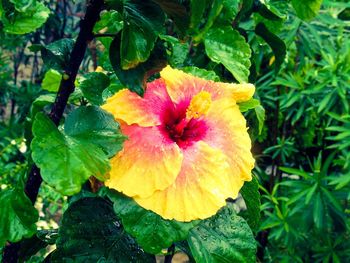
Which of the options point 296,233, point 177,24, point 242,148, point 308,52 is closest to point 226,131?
point 242,148

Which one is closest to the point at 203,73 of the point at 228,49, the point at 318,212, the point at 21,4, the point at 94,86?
the point at 228,49

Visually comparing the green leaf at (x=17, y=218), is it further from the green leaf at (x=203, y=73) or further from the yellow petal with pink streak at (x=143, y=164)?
the green leaf at (x=203, y=73)

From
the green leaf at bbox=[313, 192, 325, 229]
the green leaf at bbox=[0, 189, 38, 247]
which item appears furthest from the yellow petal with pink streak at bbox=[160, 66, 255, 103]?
the green leaf at bbox=[313, 192, 325, 229]

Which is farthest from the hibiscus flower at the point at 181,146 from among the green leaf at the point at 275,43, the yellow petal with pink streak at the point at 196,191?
the green leaf at the point at 275,43

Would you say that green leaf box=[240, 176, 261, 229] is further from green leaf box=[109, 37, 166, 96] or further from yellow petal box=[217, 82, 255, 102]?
green leaf box=[109, 37, 166, 96]

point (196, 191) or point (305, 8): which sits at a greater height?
point (305, 8)

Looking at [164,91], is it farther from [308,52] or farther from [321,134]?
[321,134]

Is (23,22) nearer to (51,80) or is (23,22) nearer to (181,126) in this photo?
(51,80)
